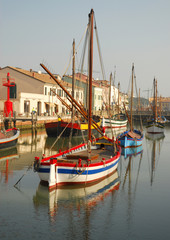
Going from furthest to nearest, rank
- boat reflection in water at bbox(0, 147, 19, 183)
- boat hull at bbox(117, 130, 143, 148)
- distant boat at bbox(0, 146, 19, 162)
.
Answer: boat hull at bbox(117, 130, 143, 148)
distant boat at bbox(0, 146, 19, 162)
boat reflection in water at bbox(0, 147, 19, 183)

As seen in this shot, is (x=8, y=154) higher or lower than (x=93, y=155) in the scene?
lower

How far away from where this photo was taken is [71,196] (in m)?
18.1

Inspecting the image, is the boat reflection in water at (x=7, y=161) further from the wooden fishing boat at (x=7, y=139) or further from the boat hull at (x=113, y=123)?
the boat hull at (x=113, y=123)

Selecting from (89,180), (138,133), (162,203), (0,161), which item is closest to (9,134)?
(0,161)

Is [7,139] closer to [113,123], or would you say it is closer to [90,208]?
[90,208]

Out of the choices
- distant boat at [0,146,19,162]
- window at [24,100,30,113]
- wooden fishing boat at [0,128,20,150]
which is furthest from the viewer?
window at [24,100,30,113]

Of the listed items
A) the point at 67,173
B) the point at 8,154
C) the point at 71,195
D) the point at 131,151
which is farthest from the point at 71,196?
the point at 131,151

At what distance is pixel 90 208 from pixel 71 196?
207 cm

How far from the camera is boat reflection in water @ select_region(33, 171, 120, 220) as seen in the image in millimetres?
16781

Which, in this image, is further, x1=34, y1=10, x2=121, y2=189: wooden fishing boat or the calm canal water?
x1=34, y1=10, x2=121, y2=189: wooden fishing boat

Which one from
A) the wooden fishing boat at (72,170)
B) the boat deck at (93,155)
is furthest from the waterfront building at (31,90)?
the wooden fishing boat at (72,170)

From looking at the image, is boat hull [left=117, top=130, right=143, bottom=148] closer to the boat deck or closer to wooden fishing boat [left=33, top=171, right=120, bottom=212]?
the boat deck

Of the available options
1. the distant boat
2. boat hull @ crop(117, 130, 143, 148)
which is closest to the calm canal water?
the distant boat

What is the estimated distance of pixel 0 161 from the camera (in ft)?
93.9
